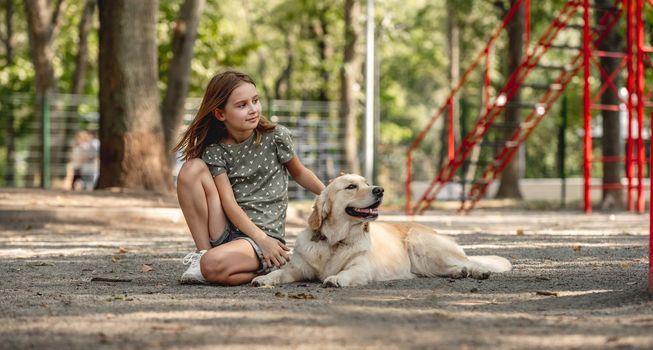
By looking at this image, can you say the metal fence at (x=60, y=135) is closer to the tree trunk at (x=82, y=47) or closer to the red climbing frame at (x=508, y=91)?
the tree trunk at (x=82, y=47)

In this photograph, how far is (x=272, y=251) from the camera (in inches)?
291

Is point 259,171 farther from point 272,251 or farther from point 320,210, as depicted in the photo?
point 320,210

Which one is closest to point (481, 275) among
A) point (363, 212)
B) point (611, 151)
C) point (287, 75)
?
point (363, 212)

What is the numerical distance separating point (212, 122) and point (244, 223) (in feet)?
2.56

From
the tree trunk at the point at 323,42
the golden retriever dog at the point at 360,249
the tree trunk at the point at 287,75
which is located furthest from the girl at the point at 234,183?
the tree trunk at the point at 287,75

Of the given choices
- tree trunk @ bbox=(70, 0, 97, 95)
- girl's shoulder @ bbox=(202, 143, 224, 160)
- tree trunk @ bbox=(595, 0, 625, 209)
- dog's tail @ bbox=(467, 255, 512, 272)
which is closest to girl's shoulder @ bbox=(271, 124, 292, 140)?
girl's shoulder @ bbox=(202, 143, 224, 160)

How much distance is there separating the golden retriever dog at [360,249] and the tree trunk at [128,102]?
844 centimetres

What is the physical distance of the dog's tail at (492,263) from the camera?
7.92 m

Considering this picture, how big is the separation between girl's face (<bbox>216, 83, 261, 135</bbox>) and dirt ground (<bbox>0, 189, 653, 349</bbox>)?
111 centimetres

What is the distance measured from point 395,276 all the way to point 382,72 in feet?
157

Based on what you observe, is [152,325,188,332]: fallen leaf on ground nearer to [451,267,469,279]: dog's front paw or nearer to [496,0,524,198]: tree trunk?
Answer: [451,267,469,279]: dog's front paw

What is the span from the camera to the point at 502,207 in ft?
76.2

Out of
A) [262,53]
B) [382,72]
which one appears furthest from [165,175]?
[382,72]

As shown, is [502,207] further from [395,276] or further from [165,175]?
[395,276]
